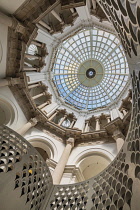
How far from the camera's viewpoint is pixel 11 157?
19.1 feet

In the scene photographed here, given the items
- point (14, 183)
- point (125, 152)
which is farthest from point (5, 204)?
point (125, 152)

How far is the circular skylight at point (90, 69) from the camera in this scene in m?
22.2

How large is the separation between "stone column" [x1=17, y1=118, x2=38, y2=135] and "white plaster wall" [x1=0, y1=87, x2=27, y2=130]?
0.63 meters

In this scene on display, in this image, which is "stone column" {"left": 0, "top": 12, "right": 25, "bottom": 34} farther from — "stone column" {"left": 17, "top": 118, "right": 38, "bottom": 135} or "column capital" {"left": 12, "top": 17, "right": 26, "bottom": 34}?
"stone column" {"left": 17, "top": 118, "right": 38, "bottom": 135}

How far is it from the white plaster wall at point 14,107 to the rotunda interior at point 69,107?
3.4 inches

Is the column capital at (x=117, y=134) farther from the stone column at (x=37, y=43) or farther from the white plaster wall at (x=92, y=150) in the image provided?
the stone column at (x=37, y=43)

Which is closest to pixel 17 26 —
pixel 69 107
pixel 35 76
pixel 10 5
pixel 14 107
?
pixel 10 5

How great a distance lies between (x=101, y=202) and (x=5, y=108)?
12028 mm

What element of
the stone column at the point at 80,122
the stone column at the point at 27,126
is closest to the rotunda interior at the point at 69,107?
the stone column at the point at 27,126

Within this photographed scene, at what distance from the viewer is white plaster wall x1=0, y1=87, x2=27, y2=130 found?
13.5m

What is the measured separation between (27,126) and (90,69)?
16.1 m

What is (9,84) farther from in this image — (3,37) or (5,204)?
(5,204)

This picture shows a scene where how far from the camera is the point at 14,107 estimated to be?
556 inches

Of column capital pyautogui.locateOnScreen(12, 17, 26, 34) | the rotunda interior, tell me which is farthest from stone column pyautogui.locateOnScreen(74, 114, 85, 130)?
column capital pyautogui.locateOnScreen(12, 17, 26, 34)
